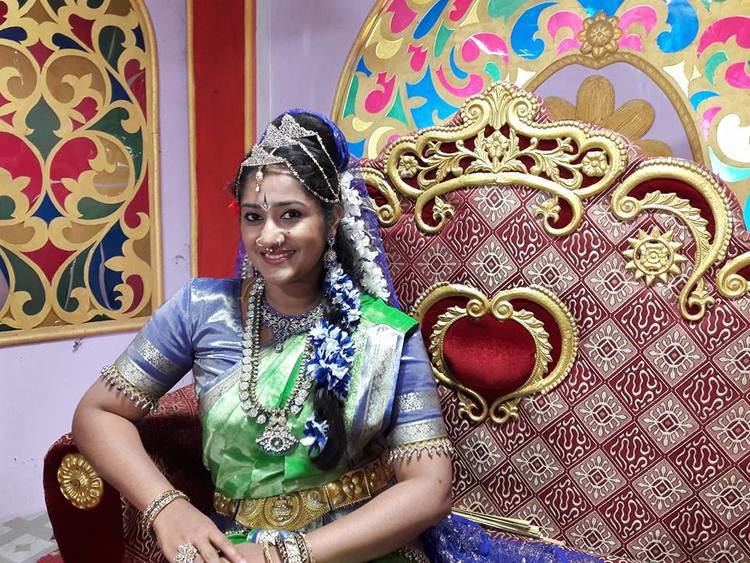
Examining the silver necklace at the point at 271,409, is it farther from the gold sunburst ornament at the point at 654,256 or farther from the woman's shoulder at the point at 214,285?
the gold sunburst ornament at the point at 654,256

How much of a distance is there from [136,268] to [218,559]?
4.76 ft

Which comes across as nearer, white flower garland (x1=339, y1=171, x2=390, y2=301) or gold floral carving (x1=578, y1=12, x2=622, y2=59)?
white flower garland (x1=339, y1=171, x2=390, y2=301)

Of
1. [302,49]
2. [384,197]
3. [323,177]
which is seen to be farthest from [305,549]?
[302,49]

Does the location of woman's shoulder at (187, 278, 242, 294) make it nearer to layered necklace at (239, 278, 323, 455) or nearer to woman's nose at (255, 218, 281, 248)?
layered necklace at (239, 278, 323, 455)

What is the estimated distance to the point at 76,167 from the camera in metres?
2.11

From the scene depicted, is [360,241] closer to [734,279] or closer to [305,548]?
[305,548]

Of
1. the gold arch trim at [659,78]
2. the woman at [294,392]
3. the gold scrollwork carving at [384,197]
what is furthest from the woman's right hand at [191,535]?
the gold arch trim at [659,78]

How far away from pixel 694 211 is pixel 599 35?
23.3 inches

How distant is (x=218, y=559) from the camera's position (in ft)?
3.46

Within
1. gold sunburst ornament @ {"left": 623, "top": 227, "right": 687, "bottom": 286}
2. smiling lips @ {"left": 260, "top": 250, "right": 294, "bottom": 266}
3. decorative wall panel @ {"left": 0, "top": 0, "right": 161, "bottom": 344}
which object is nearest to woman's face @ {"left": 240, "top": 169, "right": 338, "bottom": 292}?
smiling lips @ {"left": 260, "top": 250, "right": 294, "bottom": 266}

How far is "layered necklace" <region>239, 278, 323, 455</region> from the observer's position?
1162 millimetres

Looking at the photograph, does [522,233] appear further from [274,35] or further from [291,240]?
[274,35]

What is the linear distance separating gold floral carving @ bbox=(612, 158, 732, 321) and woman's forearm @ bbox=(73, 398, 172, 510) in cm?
107

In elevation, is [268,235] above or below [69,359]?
above
